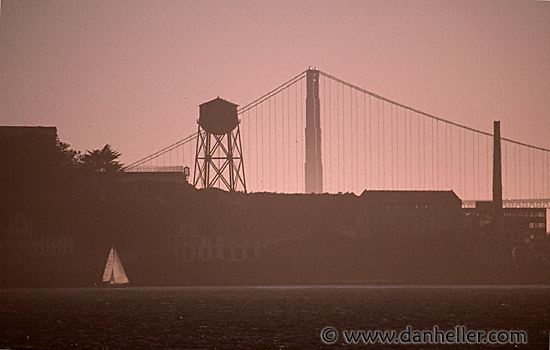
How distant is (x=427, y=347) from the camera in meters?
75.9

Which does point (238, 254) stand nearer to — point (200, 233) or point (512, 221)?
point (200, 233)

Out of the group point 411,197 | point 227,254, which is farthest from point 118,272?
point 411,197

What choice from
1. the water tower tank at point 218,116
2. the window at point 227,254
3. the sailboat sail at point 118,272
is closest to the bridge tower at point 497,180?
the water tower tank at point 218,116

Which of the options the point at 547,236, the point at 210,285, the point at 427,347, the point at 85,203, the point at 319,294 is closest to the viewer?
the point at 427,347

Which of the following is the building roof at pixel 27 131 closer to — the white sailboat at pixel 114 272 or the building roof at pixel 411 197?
the white sailboat at pixel 114 272

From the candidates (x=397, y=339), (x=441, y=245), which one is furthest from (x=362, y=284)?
(x=397, y=339)

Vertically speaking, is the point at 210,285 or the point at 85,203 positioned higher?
the point at 85,203

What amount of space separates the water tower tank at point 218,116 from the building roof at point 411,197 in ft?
66.3

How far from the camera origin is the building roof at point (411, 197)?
171 meters

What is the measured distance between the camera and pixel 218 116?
548ft

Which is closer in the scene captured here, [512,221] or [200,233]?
[200,233]

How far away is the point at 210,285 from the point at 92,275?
17.3 m

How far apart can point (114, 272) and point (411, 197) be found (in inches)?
1894

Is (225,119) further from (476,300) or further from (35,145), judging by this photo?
(476,300)
